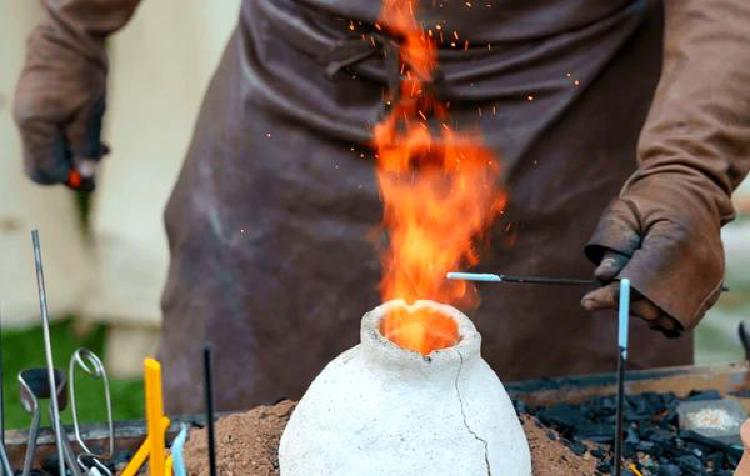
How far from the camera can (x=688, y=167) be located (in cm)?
175

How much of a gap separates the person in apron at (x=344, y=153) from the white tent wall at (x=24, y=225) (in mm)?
1906

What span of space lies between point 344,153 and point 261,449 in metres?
0.91

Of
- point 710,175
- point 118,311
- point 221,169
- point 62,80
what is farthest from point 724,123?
point 118,311

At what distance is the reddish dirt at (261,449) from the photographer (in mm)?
1551

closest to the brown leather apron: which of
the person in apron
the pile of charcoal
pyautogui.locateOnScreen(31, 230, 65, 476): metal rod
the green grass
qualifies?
the person in apron

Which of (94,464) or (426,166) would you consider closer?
(94,464)

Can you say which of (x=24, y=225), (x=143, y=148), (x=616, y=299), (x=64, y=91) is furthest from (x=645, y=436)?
(x=24, y=225)

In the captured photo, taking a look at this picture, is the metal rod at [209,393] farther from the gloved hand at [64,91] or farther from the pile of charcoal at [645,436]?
the gloved hand at [64,91]

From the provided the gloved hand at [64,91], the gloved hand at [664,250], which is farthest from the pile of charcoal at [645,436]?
the gloved hand at [64,91]

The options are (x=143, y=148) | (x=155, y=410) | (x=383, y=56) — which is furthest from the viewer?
(x=143, y=148)

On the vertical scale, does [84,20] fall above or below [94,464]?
above

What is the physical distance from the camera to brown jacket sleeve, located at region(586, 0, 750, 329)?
1.60m

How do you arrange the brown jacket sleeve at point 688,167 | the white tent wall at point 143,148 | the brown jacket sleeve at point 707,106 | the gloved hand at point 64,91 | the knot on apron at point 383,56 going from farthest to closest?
1. the white tent wall at point 143,148
2. the gloved hand at point 64,91
3. the knot on apron at point 383,56
4. the brown jacket sleeve at point 707,106
5. the brown jacket sleeve at point 688,167

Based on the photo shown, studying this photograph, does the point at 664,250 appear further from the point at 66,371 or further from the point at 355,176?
the point at 66,371
